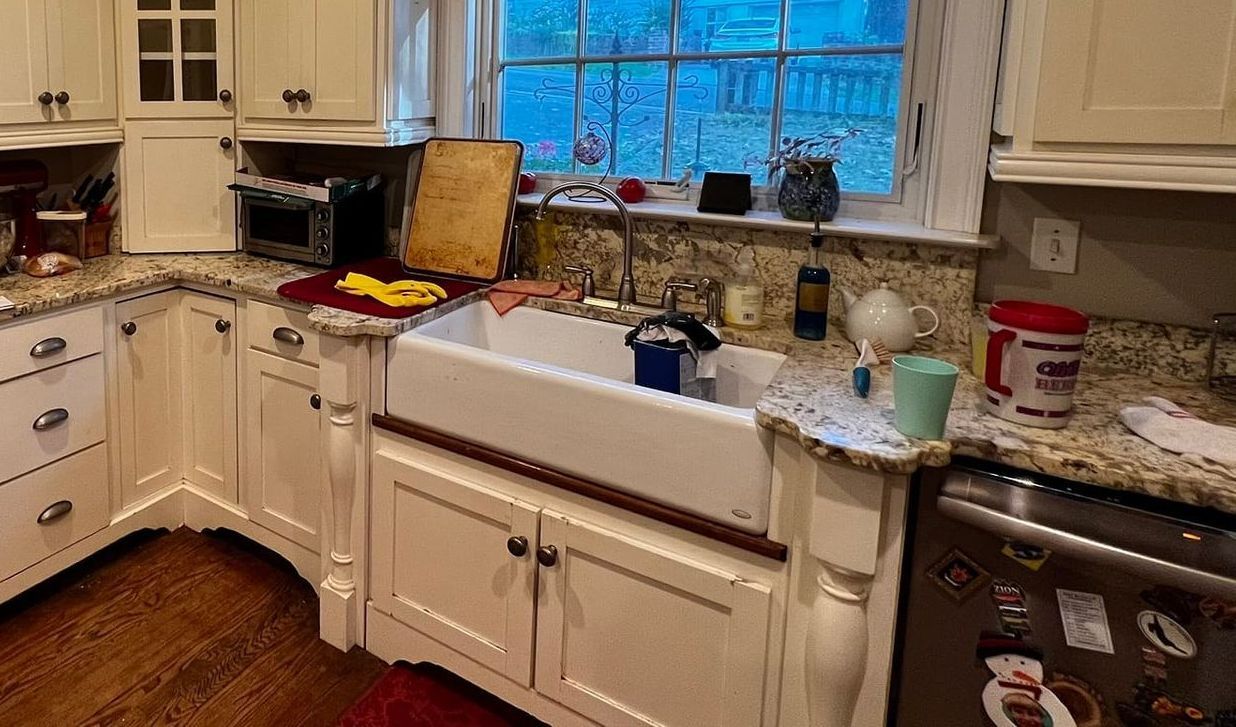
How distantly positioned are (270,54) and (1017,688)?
236cm

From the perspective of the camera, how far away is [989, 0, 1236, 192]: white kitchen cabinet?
1.25m

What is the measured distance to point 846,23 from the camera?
1.96 metres

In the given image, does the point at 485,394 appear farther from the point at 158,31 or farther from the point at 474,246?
the point at 158,31

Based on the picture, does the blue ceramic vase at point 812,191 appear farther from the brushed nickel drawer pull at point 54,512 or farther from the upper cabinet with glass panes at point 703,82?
the brushed nickel drawer pull at point 54,512

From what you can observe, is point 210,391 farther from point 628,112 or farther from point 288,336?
point 628,112

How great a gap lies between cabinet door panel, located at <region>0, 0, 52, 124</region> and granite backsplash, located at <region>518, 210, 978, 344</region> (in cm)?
131

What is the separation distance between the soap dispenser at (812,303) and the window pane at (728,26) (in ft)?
2.08

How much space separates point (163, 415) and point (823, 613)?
6.63 feet

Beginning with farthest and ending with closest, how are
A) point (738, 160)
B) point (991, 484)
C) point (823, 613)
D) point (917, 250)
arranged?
point (738, 160) < point (917, 250) < point (823, 613) < point (991, 484)

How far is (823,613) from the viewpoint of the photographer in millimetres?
1315

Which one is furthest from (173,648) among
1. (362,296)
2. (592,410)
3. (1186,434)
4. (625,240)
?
(1186,434)

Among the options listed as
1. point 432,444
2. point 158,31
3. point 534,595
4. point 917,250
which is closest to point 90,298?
point 158,31

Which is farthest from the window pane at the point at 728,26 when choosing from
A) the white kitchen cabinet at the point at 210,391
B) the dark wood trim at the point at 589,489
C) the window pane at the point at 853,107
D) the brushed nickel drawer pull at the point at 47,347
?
the brushed nickel drawer pull at the point at 47,347

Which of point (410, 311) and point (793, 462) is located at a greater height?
point (410, 311)
